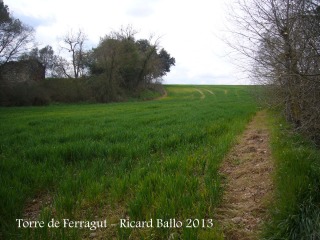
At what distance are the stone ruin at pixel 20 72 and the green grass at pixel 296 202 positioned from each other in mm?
37229

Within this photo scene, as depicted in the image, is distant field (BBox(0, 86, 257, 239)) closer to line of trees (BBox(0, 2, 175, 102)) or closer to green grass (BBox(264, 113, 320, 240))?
green grass (BBox(264, 113, 320, 240))

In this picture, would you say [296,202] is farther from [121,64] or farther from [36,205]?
[121,64]

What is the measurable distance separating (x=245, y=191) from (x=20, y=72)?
135ft

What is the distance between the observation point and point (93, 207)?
4.18 m

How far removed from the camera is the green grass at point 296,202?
2.97 meters

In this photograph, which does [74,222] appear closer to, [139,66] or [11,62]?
[11,62]

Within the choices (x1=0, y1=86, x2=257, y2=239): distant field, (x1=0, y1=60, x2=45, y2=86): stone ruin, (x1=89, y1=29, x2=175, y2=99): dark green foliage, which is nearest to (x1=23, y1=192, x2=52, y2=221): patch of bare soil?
(x1=0, y1=86, x2=257, y2=239): distant field

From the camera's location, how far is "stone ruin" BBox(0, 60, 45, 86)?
3500 cm

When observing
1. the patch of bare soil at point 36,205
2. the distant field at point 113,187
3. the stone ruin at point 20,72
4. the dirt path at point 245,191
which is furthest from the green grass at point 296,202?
the stone ruin at point 20,72

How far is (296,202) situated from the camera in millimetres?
3379

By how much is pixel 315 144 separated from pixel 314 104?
1209 millimetres

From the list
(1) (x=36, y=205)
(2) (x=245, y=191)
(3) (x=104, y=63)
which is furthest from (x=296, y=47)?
(3) (x=104, y=63)

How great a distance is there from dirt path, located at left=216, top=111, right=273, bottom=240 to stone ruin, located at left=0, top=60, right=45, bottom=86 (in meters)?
35.6

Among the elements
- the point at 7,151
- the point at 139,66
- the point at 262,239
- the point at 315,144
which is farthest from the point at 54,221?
the point at 139,66
